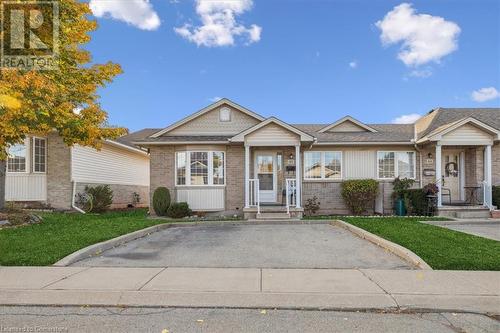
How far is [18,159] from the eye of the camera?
56.2 ft

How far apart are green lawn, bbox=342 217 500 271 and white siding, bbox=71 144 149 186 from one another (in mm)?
13249

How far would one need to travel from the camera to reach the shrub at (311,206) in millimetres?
16766

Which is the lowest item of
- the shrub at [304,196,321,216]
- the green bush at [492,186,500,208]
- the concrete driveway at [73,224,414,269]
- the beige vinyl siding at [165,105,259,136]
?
the concrete driveway at [73,224,414,269]

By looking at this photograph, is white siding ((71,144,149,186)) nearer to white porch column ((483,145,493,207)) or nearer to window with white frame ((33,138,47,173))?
window with white frame ((33,138,47,173))

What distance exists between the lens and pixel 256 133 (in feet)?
51.2

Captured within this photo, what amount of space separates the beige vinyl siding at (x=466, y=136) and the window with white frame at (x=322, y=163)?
4.21 metres

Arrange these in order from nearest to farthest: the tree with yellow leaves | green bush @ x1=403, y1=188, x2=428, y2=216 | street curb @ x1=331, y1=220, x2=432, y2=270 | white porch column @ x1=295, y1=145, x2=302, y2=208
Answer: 1. street curb @ x1=331, y1=220, x2=432, y2=270
2. the tree with yellow leaves
3. white porch column @ x1=295, y1=145, x2=302, y2=208
4. green bush @ x1=403, y1=188, x2=428, y2=216

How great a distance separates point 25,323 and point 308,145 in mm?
13330

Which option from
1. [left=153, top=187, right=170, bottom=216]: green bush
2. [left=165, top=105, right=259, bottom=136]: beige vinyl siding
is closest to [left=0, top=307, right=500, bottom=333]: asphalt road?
[left=153, top=187, right=170, bottom=216]: green bush

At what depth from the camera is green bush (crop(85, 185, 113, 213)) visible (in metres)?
18.5

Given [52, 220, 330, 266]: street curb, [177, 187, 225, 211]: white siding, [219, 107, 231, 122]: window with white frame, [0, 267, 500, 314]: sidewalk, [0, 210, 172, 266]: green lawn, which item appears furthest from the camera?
[219, 107, 231, 122]: window with white frame

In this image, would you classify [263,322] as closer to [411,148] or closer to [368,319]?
[368,319]

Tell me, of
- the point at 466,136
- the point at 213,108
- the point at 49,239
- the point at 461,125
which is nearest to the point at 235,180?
the point at 213,108

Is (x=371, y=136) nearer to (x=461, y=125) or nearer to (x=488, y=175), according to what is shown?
(x=461, y=125)
